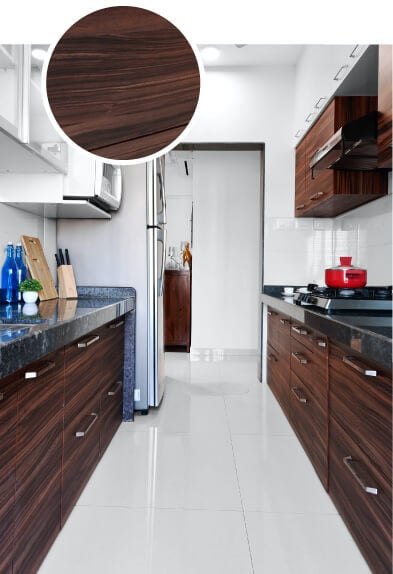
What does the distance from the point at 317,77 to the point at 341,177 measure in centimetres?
87

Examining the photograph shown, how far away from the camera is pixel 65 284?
2.82 meters

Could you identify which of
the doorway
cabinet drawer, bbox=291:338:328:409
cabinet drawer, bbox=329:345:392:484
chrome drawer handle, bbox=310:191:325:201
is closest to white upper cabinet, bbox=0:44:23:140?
cabinet drawer, bbox=329:345:392:484

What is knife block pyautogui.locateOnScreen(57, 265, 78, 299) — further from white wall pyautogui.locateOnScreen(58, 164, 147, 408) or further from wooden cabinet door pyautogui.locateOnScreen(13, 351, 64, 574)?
wooden cabinet door pyautogui.locateOnScreen(13, 351, 64, 574)

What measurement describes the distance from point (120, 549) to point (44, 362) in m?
0.72

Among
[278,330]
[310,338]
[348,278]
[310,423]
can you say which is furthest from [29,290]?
[278,330]

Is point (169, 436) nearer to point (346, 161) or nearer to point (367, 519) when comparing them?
point (367, 519)

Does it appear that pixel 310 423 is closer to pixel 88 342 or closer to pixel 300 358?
pixel 300 358

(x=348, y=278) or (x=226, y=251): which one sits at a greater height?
(x=226, y=251)

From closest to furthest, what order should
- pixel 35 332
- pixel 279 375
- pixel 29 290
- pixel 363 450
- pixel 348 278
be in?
pixel 35 332, pixel 363 450, pixel 29 290, pixel 348 278, pixel 279 375

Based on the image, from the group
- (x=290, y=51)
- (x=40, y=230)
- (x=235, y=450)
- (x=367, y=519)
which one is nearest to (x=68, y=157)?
(x=40, y=230)

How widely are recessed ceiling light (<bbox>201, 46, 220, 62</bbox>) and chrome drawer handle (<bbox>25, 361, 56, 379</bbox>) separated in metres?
3.16

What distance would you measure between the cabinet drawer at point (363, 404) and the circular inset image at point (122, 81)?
3.37 ft

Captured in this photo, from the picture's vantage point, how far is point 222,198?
5.49m

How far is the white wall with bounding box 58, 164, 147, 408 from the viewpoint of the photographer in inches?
119
